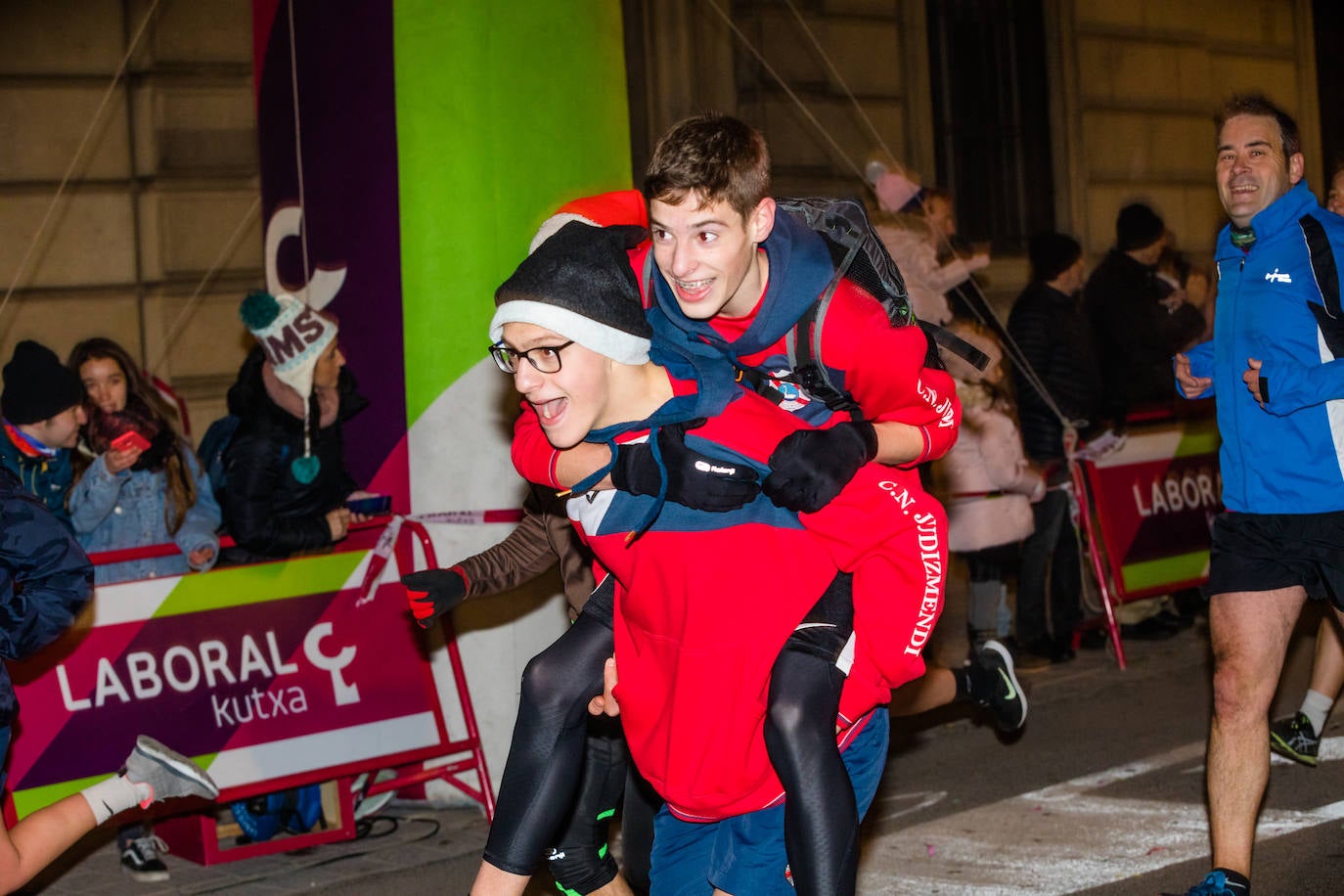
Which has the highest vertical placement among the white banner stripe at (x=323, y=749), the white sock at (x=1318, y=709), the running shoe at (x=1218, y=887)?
the white banner stripe at (x=323, y=749)

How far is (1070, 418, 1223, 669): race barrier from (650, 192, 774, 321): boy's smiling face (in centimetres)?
606

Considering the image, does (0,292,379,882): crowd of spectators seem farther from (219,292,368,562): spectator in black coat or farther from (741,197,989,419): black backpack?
(741,197,989,419): black backpack

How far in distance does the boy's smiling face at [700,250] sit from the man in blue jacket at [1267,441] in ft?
7.14

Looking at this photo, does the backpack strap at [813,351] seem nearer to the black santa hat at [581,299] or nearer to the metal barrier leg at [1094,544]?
the black santa hat at [581,299]

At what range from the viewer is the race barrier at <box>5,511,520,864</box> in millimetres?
5891

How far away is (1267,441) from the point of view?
5145mm

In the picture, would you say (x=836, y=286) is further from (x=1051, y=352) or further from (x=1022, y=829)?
(x=1051, y=352)

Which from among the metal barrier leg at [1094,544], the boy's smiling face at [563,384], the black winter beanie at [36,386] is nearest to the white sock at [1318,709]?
the metal barrier leg at [1094,544]

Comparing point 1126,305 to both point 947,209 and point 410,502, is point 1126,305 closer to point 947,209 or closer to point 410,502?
point 947,209

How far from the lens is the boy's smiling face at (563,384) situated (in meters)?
3.54

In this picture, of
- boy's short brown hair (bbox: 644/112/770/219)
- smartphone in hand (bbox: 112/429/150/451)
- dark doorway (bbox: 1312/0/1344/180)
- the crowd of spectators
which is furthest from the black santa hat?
dark doorway (bbox: 1312/0/1344/180)

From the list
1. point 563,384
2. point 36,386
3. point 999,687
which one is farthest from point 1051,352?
point 563,384

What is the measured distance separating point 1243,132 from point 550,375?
2784mm

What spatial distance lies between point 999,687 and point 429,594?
214cm
